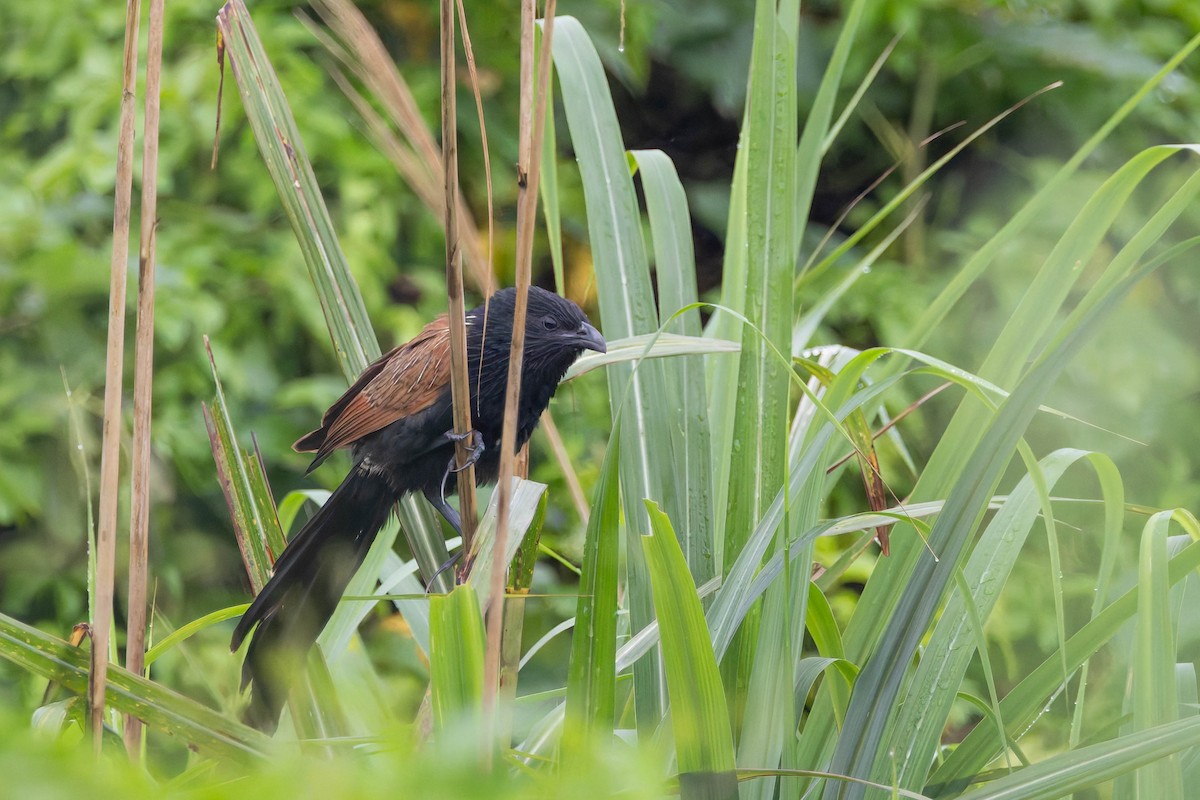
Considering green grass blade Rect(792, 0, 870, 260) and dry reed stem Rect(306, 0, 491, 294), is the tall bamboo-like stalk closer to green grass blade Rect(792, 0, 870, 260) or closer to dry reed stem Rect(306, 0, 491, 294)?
dry reed stem Rect(306, 0, 491, 294)

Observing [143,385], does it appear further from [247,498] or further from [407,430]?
[407,430]

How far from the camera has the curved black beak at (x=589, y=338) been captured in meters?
1.60

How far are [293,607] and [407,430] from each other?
1.49 ft

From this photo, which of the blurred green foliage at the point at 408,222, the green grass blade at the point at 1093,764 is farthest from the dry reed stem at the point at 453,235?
the blurred green foliage at the point at 408,222

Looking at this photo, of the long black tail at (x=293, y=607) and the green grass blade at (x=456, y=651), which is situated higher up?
the green grass blade at (x=456, y=651)

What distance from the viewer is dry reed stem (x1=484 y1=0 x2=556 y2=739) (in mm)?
707

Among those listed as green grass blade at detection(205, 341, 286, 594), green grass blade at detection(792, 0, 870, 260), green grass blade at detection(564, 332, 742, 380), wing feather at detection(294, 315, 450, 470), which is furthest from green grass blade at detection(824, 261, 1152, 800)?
wing feather at detection(294, 315, 450, 470)

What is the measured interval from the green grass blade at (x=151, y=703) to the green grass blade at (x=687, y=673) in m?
0.32

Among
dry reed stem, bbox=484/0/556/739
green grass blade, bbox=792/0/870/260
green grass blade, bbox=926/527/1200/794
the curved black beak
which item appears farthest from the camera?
the curved black beak

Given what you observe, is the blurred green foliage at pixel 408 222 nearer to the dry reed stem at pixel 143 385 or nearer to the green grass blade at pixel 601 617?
the dry reed stem at pixel 143 385

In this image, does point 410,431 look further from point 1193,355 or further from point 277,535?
point 1193,355

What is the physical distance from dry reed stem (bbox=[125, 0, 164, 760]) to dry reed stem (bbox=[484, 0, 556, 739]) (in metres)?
0.31

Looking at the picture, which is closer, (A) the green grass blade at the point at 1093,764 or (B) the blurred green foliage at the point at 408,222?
(A) the green grass blade at the point at 1093,764

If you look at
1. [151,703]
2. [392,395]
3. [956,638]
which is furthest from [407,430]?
[956,638]
